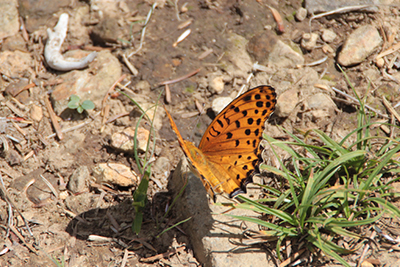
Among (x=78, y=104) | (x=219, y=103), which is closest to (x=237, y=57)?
(x=219, y=103)

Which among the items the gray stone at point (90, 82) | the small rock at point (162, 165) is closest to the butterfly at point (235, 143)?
the small rock at point (162, 165)

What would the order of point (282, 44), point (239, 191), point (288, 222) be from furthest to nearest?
point (282, 44) < point (288, 222) < point (239, 191)

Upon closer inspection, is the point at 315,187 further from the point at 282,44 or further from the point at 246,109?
the point at 282,44

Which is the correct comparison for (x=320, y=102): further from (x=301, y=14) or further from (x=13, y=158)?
(x=13, y=158)

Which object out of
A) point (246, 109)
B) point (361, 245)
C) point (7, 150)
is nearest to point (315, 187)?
point (361, 245)

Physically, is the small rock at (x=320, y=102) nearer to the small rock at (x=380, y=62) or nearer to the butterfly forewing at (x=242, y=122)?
the small rock at (x=380, y=62)

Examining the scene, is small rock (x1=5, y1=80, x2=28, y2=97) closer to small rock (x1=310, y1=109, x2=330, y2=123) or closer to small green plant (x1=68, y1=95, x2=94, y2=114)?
small green plant (x1=68, y1=95, x2=94, y2=114)

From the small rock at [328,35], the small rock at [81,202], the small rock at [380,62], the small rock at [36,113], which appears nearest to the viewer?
the small rock at [81,202]
